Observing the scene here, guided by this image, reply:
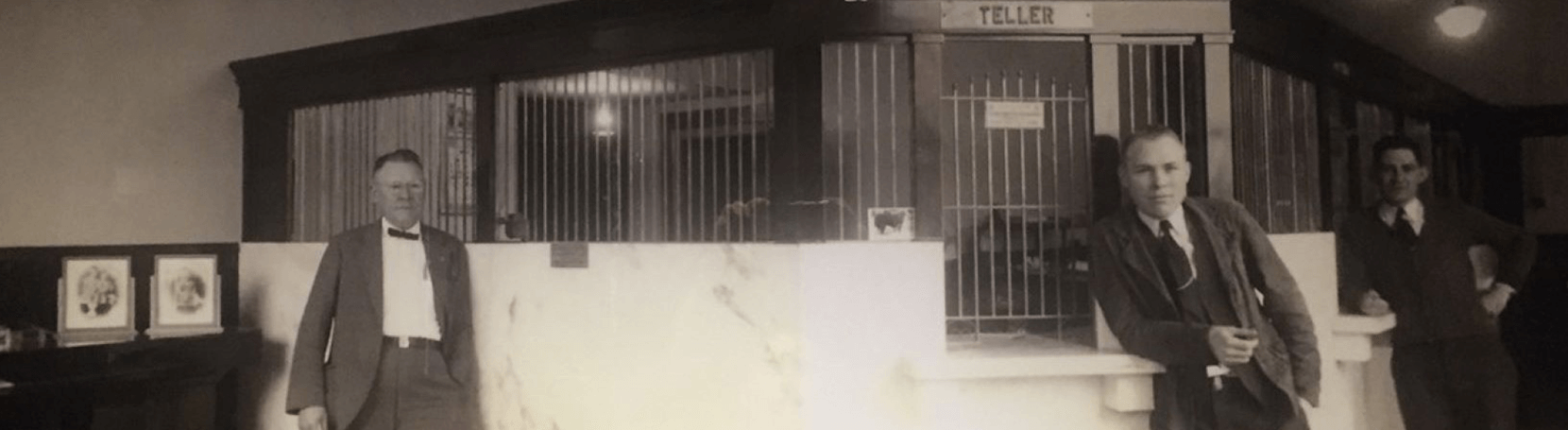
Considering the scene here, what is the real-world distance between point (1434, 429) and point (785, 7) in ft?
10.0

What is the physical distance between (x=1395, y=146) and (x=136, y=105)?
17.9 feet

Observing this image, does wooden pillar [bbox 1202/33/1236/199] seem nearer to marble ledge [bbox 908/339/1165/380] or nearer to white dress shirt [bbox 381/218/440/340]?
marble ledge [bbox 908/339/1165/380]

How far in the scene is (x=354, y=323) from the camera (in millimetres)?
4059

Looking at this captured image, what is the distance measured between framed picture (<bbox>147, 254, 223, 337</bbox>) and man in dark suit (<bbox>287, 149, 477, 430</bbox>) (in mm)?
799

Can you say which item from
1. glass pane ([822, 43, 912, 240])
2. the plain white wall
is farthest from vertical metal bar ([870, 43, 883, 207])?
the plain white wall

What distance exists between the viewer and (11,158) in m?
4.44

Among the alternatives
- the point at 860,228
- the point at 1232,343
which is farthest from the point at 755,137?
the point at 1232,343

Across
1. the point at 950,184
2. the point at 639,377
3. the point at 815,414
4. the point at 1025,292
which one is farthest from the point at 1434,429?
the point at 639,377

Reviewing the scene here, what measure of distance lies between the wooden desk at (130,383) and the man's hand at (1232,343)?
3950mm

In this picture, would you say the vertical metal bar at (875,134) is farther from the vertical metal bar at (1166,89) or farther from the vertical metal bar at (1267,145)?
the vertical metal bar at (1267,145)

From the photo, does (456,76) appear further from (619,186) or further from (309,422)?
(309,422)

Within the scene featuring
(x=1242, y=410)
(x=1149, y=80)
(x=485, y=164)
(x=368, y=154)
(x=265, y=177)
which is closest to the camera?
(x=1242, y=410)

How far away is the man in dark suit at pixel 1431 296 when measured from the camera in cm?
406

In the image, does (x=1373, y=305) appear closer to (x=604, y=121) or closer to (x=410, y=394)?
(x=604, y=121)
